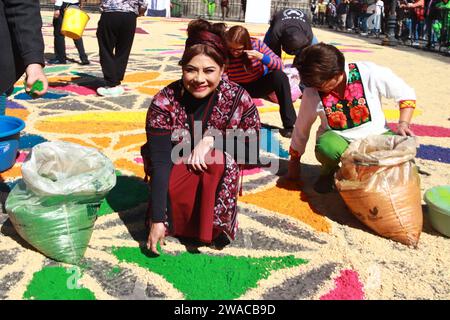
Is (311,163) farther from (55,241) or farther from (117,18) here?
(117,18)

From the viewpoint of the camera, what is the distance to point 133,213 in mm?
3213

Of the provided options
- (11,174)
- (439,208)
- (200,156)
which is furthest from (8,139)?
(439,208)

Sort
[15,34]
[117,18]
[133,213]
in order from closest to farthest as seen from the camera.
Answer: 1. [15,34]
2. [133,213]
3. [117,18]

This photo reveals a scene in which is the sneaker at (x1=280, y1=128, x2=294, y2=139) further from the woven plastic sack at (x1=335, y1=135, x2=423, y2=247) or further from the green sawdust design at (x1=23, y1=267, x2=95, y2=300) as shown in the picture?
the green sawdust design at (x1=23, y1=267, x2=95, y2=300)

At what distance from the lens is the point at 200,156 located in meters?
2.62

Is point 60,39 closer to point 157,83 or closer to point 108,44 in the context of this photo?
point 157,83

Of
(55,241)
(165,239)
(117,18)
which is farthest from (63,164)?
(117,18)

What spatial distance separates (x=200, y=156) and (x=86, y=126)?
280 cm

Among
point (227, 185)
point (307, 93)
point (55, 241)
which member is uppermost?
point (307, 93)

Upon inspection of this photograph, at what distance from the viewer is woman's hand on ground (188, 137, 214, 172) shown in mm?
2611

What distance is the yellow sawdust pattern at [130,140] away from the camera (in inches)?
179

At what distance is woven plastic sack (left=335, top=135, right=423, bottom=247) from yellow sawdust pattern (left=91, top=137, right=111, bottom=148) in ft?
8.01

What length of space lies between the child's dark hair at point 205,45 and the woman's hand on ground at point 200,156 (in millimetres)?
462

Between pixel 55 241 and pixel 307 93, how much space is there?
1.96 metres
